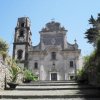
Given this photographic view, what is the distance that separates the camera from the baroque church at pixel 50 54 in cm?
3825

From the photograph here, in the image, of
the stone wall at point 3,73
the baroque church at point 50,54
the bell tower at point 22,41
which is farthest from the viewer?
the bell tower at point 22,41

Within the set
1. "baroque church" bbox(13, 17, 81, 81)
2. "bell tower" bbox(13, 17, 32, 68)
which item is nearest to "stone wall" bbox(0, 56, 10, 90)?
A: "baroque church" bbox(13, 17, 81, 81)

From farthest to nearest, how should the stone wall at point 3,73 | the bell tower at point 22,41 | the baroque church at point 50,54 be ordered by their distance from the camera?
1. the bell tower at point 22,41
2. the baroque church at point 50,54
3. the stone wall at point 3,73

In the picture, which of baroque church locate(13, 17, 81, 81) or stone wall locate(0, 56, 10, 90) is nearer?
stone wall locate(0, 56, 10, 90)

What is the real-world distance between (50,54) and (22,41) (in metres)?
5.16

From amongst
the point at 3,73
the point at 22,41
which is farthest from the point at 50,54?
the point at 3,73

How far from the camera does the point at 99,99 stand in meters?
10.2

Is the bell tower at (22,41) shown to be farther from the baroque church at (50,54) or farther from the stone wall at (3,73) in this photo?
the stone wall at (3,73)

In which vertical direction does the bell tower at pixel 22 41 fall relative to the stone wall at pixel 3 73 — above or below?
above

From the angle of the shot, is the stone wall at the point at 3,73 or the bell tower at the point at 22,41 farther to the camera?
the bell tower at the point at 22,41

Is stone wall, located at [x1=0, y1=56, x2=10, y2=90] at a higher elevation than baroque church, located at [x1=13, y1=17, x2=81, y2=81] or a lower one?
lower

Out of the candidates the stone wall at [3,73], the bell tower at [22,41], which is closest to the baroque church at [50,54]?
the bell tower at [22,41]

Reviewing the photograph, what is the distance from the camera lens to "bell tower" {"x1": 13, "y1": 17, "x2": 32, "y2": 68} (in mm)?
39344

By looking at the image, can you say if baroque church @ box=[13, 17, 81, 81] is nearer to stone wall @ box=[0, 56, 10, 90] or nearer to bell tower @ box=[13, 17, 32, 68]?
bell tower @ box=[13, 17, 32, 68]
